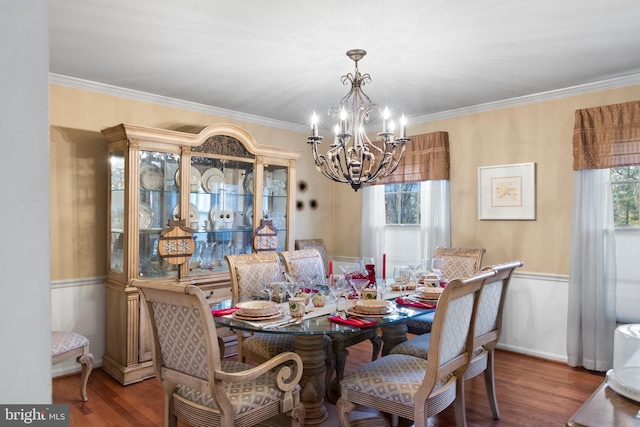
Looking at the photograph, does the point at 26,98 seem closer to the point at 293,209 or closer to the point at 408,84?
the point at 408,84

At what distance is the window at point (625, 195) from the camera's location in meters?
3.38

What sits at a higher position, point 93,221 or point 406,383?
point 93,221

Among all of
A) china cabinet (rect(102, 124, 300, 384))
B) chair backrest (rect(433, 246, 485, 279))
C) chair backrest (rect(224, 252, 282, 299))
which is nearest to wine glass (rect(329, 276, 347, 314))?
chair backrest (rect(224, 252, 282, 299))

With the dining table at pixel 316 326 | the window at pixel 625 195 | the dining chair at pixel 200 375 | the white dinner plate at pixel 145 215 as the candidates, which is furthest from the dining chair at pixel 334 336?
the window at pixel 625 195

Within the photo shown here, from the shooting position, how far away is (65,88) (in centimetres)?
336

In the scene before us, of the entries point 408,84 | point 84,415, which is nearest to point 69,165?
point 84,415

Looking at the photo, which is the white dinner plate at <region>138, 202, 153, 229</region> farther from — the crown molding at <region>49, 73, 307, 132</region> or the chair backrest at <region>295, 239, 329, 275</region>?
the chair backrest at <region>295, 239, 329, 275</region>

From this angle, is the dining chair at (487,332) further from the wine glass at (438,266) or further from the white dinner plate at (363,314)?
the wine glass at (438,266)

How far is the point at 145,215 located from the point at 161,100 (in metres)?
1.16

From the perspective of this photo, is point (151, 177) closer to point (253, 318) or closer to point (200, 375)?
point (253, 318)

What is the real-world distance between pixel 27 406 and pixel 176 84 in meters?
3.41

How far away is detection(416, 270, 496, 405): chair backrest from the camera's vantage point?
1.91 m

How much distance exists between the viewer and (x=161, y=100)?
3891mm

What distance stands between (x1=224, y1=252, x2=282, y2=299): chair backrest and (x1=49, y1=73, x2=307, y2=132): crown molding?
1768 millimetres
